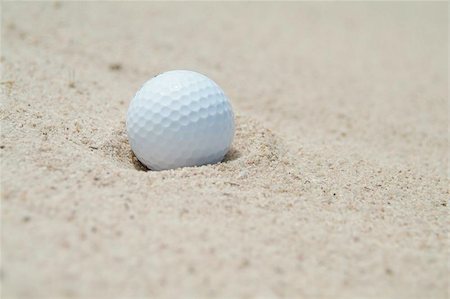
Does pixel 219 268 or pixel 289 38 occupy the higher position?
pixel 289 38

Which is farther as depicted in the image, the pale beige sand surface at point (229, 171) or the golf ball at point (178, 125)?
the golf ball at point (178, 125)

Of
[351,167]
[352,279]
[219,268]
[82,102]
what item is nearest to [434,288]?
[352,279]

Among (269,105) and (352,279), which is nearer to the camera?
(352,279)

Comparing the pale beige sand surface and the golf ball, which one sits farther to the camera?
the golf ball

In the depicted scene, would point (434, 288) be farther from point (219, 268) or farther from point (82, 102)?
point (82, 102)

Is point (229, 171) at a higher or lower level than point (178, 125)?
lower
